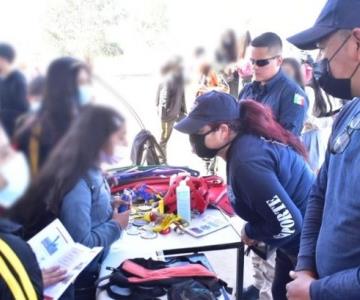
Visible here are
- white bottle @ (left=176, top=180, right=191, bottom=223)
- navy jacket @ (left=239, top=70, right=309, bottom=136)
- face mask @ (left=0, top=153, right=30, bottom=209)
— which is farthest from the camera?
navy jacket @ (left=239, top=70, right=309, bottom=136)

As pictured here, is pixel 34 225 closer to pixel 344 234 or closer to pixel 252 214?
pixel 344 234

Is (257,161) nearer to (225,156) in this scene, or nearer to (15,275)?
(225,156)

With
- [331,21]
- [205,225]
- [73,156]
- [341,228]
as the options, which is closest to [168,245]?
[205,225]

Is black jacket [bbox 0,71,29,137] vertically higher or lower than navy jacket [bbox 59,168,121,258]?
higher

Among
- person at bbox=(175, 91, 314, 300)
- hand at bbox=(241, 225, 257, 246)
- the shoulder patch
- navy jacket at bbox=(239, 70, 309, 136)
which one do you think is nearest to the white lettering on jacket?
person at bbox=(175, 91, 314, 300)

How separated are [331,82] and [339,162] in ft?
0.62

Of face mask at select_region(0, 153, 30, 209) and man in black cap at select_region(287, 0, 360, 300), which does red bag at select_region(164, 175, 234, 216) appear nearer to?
man in black cap at select_region(287, 0, 360, 300)

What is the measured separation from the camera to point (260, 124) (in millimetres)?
1289

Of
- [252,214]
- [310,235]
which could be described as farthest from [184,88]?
[252,214]

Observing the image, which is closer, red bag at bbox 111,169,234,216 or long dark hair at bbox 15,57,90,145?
long dark hair at bbox 15,57,90,145

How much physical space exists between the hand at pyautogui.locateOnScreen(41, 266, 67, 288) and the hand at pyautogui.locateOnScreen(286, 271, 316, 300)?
0.57 metres

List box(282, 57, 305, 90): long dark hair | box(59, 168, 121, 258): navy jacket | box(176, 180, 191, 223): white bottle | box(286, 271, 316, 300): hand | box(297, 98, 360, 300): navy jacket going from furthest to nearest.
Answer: box(282, 57, 305, 90): long dark hair
box(176, 180, 191, 223): white bottle
box(286, 271, 316, 300): hand
box(297, 98, 360, 300): navy jacket
box(59, 168, 121, 258): navy jacket

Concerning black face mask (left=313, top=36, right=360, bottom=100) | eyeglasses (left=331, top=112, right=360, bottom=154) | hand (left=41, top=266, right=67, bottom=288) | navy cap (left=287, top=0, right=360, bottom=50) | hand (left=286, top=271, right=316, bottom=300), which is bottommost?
hand (left=286, top=271, right=316, bottom=300)

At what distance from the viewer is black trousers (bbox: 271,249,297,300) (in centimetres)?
142
